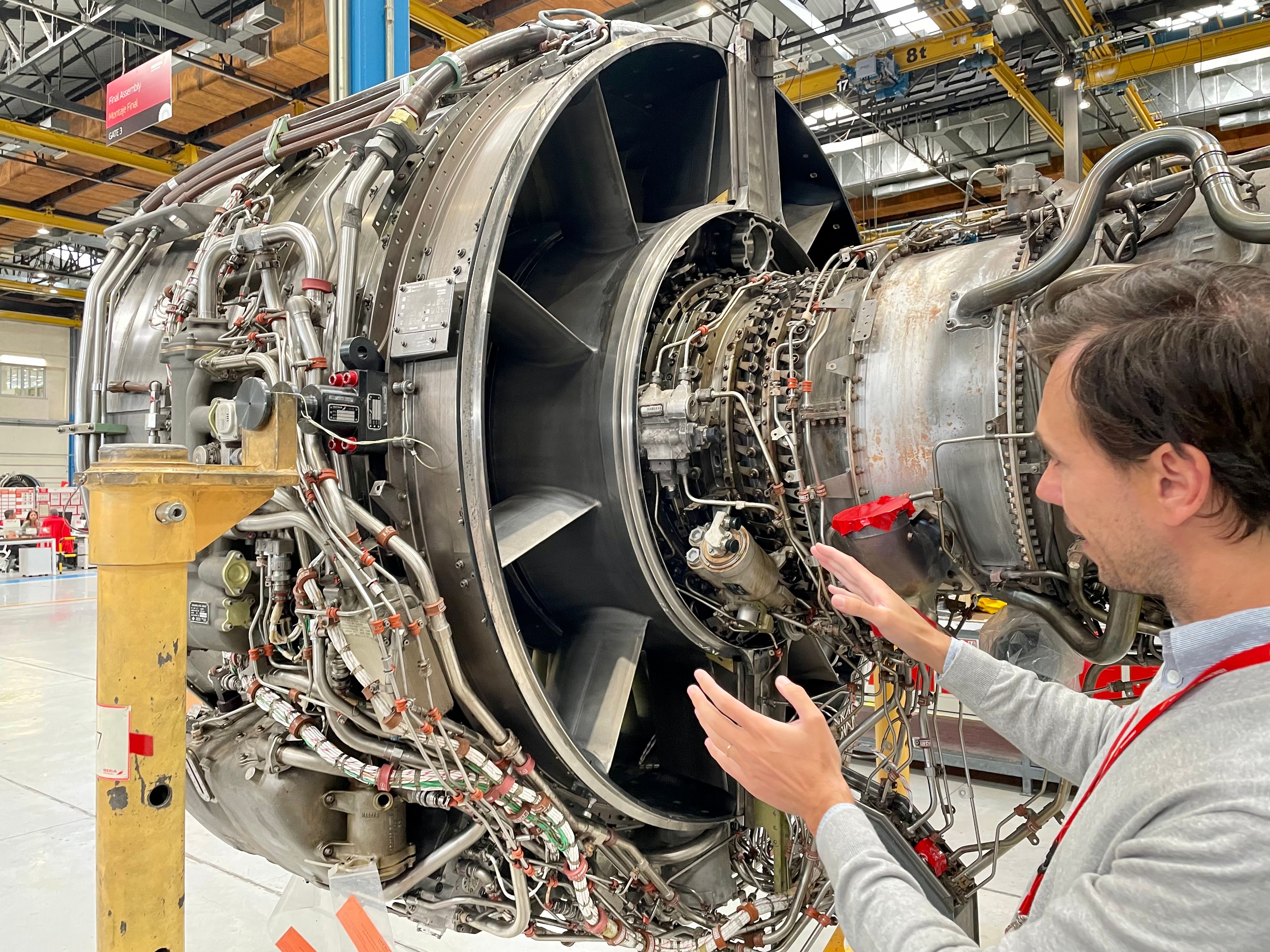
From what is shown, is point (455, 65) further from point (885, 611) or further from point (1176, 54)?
point (1176, 54)

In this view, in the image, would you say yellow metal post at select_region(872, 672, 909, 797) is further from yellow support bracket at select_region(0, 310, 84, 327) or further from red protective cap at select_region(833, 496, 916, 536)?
yellow support bracket at select_region(0, 310, 84, 327)

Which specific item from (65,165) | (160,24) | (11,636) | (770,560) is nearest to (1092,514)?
(770,560)

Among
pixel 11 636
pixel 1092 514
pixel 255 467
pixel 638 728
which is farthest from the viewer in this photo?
pixel 11 636

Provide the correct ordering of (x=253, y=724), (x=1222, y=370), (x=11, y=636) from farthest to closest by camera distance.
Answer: (x=11, y=636)
(x=253, y=724)
(x=1222, y=370)

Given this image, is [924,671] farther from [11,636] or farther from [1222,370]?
[11,636]

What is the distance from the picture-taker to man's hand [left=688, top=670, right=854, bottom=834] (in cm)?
119

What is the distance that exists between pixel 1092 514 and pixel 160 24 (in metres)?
8.26

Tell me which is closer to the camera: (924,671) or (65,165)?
(924,671)

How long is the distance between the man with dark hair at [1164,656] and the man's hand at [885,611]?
424 millimetres

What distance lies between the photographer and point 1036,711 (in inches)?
59.0

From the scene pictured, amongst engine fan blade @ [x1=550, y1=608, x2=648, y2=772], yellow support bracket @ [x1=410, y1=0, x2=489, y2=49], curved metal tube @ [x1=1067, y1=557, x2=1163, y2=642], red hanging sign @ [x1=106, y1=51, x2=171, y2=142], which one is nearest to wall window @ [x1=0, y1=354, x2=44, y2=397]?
red hanging sign @ [x1=106, y1=51, x2=171, y2=142]

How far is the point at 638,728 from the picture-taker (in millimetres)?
2709

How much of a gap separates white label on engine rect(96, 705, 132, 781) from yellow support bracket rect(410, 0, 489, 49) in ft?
19.2

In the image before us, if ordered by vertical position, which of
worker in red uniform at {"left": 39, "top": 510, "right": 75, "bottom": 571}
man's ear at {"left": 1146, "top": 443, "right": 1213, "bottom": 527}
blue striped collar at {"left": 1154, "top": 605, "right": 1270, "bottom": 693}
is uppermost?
man's ear at {"left": 1146, "top": 443, "right": 1213, "bottom": 527}
